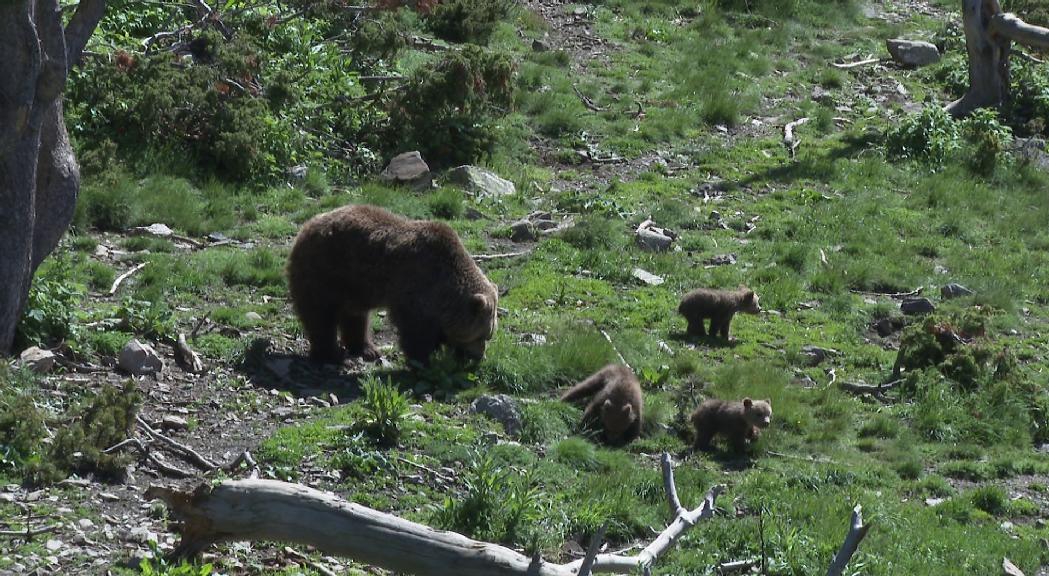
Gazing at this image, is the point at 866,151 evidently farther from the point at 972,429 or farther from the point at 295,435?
the point at 295,435

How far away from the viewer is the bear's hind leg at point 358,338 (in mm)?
11297

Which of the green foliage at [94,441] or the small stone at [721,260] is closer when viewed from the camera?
the green foliage at [94,441]

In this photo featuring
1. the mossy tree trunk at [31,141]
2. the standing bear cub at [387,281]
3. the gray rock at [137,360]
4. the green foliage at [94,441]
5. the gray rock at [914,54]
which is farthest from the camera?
the gray rock at [914,54]

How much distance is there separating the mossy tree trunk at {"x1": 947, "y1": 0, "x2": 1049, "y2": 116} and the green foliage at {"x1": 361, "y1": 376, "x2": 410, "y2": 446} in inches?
547

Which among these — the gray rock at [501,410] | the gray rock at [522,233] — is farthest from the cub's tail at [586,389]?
the gray rock at [522,233]

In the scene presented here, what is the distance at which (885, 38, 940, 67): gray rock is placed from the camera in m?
22.9

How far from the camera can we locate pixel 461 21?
20594 millimetres

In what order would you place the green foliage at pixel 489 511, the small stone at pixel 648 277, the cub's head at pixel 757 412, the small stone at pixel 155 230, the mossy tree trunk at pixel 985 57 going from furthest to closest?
the mossy tree trunk at pixel 985 57
the small stone at pixel 648 277
the small stone at pixel 155 230
the cub's head at pixel 757 412
the green foliage at pixel 489 511

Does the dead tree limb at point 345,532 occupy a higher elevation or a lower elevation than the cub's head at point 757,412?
higher

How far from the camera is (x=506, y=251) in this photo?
14484 mm

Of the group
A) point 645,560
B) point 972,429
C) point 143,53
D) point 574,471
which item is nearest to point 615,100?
point 143,53

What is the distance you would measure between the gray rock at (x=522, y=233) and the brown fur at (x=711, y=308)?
2.39 metres

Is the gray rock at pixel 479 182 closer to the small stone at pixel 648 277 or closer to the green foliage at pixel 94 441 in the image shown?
the small stone at pixel 648 277

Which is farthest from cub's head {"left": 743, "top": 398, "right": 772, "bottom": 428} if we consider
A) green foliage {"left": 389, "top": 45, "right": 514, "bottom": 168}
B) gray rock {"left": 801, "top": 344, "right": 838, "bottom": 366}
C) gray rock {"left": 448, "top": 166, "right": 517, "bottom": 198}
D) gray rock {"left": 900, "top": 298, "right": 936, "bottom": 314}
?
green foliage {"left": 389, "top": 45, "right": 514, "bottom": 168}
